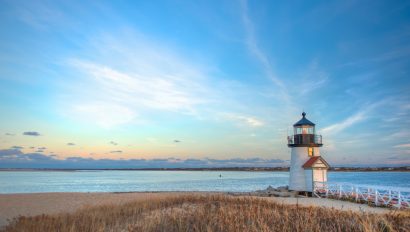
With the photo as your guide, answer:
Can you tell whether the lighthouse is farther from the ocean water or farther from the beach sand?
the ocean water

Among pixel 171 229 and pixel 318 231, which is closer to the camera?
pixel 318 231

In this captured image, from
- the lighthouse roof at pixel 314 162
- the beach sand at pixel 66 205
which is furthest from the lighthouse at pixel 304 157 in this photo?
the beach sand at pixel 66 205

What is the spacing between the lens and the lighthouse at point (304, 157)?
26016mm

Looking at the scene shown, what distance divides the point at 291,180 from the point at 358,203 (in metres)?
7.79

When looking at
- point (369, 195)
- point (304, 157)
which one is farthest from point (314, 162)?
point (369, 195)

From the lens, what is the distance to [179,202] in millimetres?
15062

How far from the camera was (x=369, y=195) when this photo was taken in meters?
20.3

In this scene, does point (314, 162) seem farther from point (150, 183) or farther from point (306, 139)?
point (150, 183)

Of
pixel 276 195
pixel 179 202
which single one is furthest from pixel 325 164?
pixel 179 202

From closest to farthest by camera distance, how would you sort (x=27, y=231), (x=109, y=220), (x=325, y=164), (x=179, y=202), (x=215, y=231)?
(x=215, y=231), (x=27, y=231), (x=109, y=220), (x=179, y=202), (x=325, y=164)

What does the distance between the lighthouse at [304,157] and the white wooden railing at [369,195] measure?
90 centimetres

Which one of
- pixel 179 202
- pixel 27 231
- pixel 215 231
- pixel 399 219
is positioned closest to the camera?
pixel 215 231

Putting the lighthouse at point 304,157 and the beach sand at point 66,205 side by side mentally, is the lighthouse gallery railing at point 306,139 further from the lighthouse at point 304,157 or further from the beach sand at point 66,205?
the beach sand at point 66,205

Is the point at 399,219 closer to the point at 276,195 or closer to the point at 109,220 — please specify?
the point at 109,220
